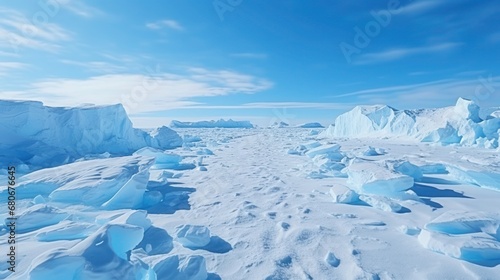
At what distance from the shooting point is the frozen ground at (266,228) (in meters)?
2.50

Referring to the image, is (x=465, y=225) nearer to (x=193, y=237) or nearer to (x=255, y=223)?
(x=255, y=223)

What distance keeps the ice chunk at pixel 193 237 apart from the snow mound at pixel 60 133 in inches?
340

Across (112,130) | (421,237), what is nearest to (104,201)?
(421,237)

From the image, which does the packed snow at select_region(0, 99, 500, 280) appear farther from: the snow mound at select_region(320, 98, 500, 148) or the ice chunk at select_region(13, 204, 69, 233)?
the snow mound at select_region(320, 98, 500, 148)

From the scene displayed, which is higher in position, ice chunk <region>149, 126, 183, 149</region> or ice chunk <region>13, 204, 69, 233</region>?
ice chunk <region>13, 204, 69, 233</region>

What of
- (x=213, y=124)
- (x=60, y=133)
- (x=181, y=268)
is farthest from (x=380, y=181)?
(x=213, y=124)

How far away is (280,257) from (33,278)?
210 centimetres

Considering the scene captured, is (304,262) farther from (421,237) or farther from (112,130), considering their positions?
(112,130)

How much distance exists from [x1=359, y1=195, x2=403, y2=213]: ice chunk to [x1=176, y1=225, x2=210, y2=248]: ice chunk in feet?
9.06

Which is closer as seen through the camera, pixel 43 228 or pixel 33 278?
pixel 33 278

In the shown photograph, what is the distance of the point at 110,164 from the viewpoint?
6348 millimetres

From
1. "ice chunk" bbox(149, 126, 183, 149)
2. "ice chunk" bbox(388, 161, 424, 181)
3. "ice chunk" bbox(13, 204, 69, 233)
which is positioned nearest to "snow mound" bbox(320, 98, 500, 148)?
"ice chunk" bbox(388, 161, 424, 181)

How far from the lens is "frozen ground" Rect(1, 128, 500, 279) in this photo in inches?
98.5

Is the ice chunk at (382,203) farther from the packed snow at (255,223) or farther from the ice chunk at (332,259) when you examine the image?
the ice chunk at (332,259)
